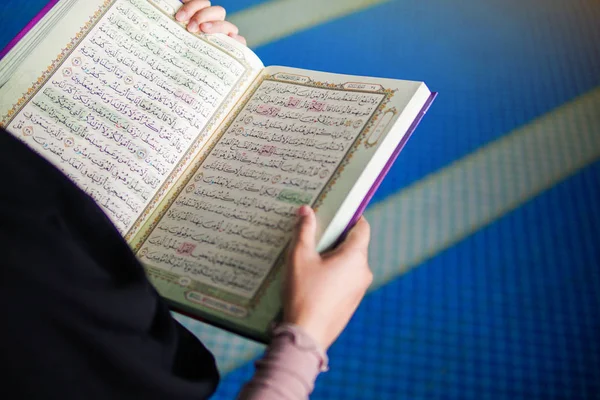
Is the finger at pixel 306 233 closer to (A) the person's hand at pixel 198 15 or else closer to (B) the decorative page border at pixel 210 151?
(B) the decorative page border at pixel 210 151

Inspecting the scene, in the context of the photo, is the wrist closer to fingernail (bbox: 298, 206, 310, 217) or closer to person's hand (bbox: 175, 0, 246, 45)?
fingernail (bbox: 298, 206, 310, 217)

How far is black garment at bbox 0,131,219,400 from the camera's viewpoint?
1.01 feet

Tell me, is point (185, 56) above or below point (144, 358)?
above

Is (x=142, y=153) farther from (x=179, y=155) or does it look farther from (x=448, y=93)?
(x=448, y=93)

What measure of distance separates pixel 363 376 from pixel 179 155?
0.43m

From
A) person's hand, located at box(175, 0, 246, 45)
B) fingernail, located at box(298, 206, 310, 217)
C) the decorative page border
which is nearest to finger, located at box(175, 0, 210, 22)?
person's hand, located at box(175, 0, 246, 45)

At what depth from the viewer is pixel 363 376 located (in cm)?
73

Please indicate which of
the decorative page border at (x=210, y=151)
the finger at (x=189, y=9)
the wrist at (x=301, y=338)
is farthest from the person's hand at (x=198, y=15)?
the wrist at (x=301, y=338)

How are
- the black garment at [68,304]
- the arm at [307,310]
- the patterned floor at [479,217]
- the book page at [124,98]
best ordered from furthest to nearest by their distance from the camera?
1. the patterned floor at [479,217]
2. the book page at [124,98]
3. the arm at [307,310]
4. the black garment at [68,304]

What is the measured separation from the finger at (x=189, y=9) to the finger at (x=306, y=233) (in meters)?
0.36

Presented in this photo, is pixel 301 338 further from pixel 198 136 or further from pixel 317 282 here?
pixel 198 136

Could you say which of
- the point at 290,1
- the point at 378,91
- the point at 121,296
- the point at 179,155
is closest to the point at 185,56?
the point at 179,155

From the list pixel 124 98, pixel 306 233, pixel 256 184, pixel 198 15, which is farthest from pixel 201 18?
pixel 306 233

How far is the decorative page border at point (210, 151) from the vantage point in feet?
1.59
